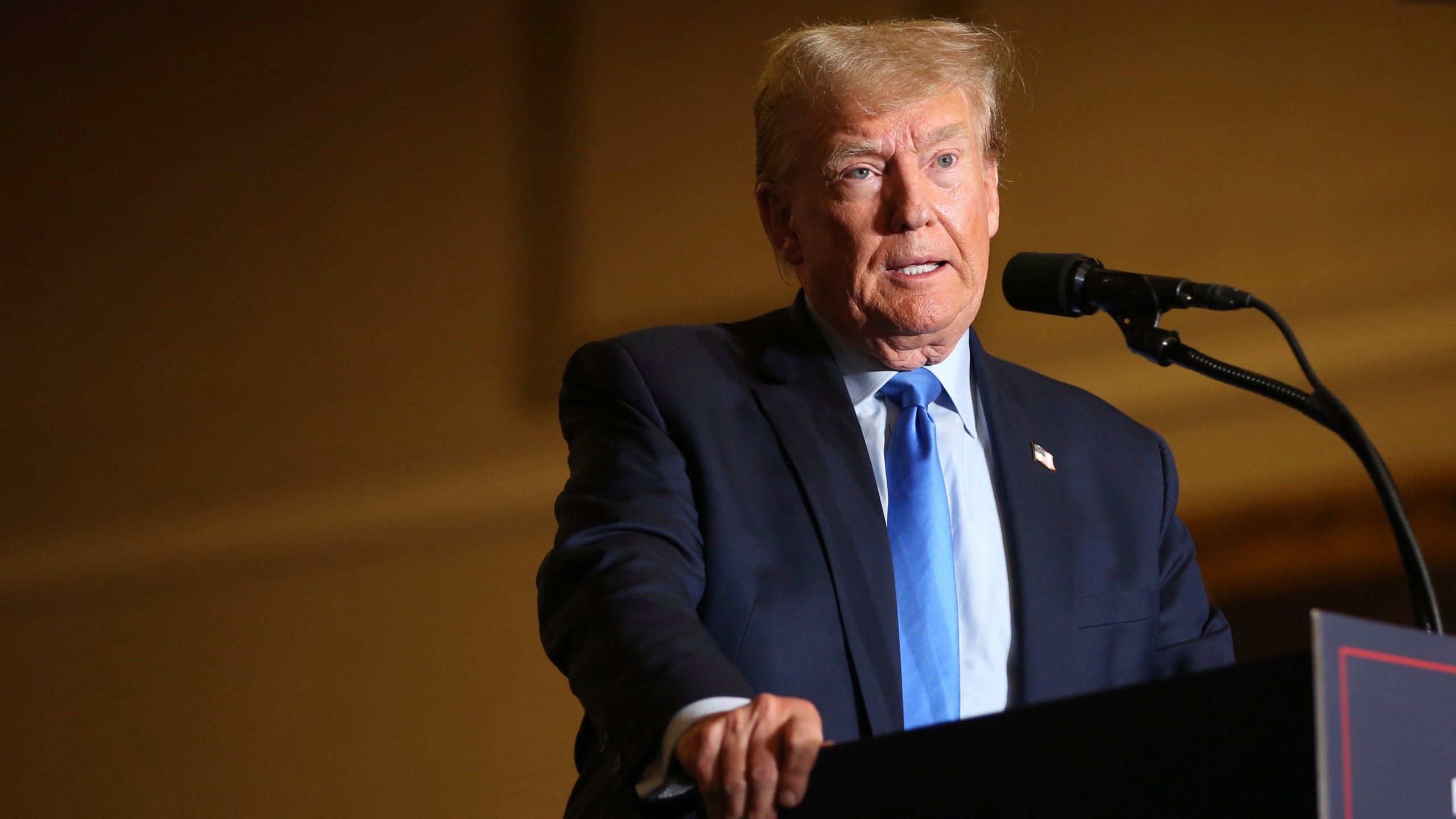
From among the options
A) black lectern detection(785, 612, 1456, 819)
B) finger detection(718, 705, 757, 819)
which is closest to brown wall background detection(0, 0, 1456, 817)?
finger detection(718, 705, 757, 819)

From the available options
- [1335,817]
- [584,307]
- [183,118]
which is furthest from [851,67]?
[183,118]

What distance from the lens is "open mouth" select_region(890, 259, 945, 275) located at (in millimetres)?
1573

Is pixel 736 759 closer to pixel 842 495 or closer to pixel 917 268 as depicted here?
pixel 842 495

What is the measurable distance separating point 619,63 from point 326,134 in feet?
2.26

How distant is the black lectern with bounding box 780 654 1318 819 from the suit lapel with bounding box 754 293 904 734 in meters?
0.55

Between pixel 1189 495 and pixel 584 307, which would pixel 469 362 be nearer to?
pixel 584 307

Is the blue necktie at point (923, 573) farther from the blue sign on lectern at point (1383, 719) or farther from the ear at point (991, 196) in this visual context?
the blue sign on lectern at point (1383, 719)

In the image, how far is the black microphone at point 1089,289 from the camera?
3.44ft

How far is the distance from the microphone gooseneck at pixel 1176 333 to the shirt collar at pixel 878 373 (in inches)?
15.0

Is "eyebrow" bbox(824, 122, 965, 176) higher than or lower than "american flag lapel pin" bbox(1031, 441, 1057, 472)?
higher

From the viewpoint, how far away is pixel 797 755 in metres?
0.84

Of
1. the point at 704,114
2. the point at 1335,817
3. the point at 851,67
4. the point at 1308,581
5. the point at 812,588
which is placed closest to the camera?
the point at 1335,817

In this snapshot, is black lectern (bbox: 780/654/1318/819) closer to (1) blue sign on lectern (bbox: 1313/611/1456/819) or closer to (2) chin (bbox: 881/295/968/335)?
(1) blue sign on lectern (bbox: 1313/611/1456/819)

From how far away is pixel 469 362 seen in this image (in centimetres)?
311
